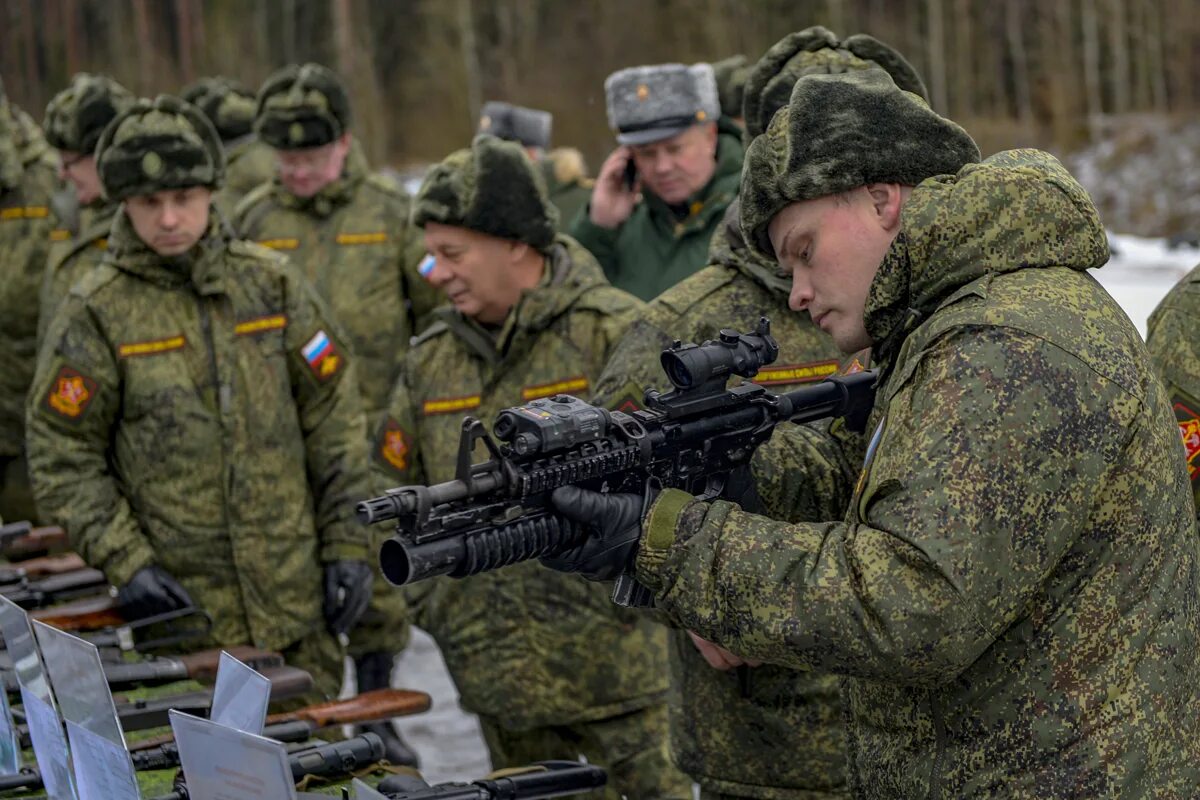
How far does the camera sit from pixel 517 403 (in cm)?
451

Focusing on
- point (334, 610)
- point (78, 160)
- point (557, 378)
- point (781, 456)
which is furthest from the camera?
point (78, 160)

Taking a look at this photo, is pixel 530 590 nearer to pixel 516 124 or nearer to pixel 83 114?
pixel 83 114

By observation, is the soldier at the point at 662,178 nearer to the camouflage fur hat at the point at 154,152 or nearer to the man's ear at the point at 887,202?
the camouflage fur hat at the point at 154,152

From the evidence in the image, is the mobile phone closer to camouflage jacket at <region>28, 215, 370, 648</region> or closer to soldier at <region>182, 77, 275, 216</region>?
camouflage jacket at <region>28, 215, 370, 648</region>

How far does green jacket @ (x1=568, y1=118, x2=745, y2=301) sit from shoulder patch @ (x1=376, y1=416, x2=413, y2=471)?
1.28 m

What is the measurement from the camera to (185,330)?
496cm

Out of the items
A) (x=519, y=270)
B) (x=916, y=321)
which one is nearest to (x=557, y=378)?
(x=519, y=270)

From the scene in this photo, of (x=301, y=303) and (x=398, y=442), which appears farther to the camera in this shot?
(x=301, y=303)

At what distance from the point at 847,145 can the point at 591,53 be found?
57.5 feet

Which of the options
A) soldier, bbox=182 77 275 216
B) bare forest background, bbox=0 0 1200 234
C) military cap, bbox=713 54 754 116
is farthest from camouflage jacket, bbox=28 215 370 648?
bare forest background, bbox=0 0 1200 234

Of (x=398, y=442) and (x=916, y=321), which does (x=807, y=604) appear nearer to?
(x=916, y=321)

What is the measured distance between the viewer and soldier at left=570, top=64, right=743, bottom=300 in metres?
5.50

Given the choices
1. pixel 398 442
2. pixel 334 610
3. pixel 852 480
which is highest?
pixel 852 480

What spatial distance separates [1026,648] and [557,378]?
2369 millimetres
